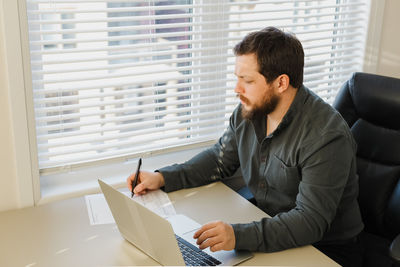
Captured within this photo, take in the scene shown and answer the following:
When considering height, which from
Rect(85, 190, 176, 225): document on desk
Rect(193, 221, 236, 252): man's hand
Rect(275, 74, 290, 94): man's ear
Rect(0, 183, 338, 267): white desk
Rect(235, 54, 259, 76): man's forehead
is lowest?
Rect(0, 183, 338, 267): white desk

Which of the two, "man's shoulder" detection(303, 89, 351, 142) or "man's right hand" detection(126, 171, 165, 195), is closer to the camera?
"man's shoulder" detection(303, 89, 351, 142)

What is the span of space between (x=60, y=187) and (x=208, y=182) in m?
0.59

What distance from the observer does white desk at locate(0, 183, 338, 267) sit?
1.54 metres

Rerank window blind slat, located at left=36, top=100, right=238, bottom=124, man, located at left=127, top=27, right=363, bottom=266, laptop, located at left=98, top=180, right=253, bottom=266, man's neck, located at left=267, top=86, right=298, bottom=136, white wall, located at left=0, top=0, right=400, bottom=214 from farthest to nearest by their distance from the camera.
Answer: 1. window blind slat, located at left=36, top=100, right=238, bottom=124
2. man's neck, located at left=267, top=86, right=298, bottom=136
3. white wall, located at left=0, top=0, right=400, bottom=214
4. man, located at left=127, top=27, right=363, bottom=266
5. laptop, located at left=98, top=180, right=253, bottom=266

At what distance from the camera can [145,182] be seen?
1.92 meters

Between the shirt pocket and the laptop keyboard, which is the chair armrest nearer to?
the shirt pocket

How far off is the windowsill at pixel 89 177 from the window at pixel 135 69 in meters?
0.06

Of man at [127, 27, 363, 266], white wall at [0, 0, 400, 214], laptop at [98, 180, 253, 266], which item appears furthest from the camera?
white wall at [0, 0, 400, 214]

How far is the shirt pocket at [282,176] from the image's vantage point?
1.79m

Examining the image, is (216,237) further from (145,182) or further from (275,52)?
(275,52)

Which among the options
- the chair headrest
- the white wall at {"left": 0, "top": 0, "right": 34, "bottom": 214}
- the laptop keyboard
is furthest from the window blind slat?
Result: the laptop keyboard

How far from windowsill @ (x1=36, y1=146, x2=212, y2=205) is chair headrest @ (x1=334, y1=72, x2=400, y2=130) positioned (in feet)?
2.42

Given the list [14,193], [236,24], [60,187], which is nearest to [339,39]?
[236,24]

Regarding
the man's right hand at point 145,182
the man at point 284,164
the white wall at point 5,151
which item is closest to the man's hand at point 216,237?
the man at point 284,164
